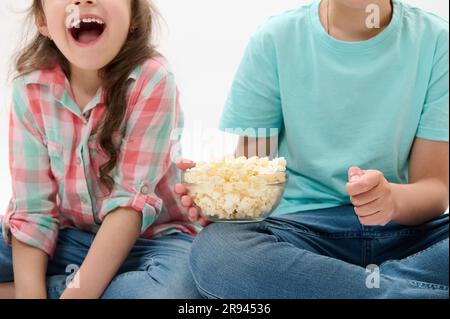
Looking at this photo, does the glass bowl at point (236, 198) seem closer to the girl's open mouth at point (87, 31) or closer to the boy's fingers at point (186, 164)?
the boy's fingers at point (186, 164)

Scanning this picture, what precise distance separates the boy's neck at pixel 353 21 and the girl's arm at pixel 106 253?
1.40 ft

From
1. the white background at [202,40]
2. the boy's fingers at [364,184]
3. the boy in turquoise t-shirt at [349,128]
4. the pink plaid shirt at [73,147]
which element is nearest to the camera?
the boy's fingers at [364,184]

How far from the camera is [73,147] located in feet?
3.80

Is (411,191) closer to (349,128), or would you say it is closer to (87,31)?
(349,128)

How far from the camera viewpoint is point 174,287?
1.02m

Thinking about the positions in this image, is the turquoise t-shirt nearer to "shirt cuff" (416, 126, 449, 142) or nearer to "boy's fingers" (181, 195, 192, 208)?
"shirt cuff" (416, 126, 449, 142)

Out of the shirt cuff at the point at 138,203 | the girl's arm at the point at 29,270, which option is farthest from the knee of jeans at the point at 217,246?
the girl's arm at the point at 29,270

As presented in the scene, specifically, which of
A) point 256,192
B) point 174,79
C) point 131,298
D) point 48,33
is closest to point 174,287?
point 131,298

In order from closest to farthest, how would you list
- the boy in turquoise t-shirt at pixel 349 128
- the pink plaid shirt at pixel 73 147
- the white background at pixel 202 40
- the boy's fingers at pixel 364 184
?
the boy's fingers at pixel 364 184 < the boy in turquoise t-shirt at pixel 349 128 < the pink plaid shirt at pixel 73 147 < the white background at pixel 202 40

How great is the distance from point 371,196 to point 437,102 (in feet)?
0.79

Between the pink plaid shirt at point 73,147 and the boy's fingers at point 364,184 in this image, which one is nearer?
the boy's fingers at point 364,184

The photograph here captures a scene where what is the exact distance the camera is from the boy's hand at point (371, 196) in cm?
92

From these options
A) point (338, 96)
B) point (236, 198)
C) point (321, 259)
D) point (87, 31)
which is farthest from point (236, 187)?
point (87, 31)

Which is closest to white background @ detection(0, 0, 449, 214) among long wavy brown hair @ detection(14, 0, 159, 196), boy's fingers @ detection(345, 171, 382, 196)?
long wavy brown hair @ detection(14, 0, 159, 196)
